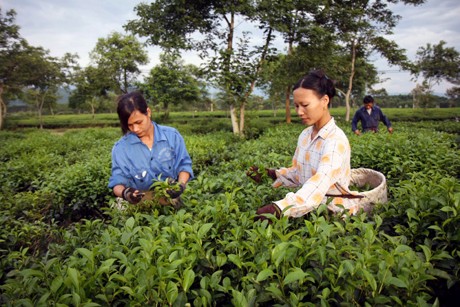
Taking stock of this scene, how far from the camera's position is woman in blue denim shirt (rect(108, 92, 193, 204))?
240 cm

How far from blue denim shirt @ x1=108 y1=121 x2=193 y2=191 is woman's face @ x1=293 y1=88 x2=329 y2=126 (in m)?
1.27

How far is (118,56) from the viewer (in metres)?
26.7

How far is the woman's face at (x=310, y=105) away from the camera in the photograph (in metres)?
1.81

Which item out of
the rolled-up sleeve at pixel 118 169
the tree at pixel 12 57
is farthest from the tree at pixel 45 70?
the rolled-up sleeve at pixel 118 169

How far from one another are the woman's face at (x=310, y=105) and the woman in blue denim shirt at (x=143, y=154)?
47.2 inches

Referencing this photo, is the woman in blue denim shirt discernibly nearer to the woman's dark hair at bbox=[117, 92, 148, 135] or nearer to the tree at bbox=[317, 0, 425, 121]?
the woman's dark hair at bbox=[117, 92, 148, 135]

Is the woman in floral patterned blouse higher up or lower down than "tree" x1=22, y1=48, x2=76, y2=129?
lower down

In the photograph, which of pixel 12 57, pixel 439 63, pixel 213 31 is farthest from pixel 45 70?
pixel 439 63

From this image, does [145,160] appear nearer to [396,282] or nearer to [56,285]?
[56,285]

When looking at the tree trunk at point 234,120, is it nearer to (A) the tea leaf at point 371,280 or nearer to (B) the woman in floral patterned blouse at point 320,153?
(B) the woman in floral patterned blouse at point 320,153

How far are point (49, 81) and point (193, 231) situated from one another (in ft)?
96.6

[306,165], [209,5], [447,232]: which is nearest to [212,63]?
[209,5]

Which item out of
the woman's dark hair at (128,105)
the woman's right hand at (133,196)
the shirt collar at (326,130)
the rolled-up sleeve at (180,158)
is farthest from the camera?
the rolled-up sleeve at (180,158)

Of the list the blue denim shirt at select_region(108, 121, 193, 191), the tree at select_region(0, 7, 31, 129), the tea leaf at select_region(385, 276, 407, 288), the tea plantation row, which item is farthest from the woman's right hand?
the tree at select_region(0, 7, 31, 129)
